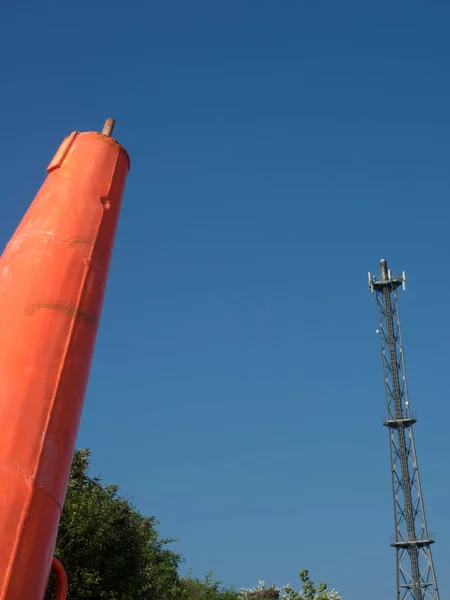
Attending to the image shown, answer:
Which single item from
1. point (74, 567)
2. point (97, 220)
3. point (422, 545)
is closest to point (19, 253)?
point (97, 220)

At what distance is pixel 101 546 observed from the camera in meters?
20.3

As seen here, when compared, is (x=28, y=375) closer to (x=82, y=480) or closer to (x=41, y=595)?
(x=41, y=595)

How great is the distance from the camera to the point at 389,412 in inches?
1906

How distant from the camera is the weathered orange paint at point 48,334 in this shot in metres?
3.91

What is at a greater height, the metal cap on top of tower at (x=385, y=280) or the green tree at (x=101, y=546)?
the metal cap on top of tower at (x=385, y=280)

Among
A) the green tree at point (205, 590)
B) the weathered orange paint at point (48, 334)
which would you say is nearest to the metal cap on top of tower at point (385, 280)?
the green tree at point (205, 590)

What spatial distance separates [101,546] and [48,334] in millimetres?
17533

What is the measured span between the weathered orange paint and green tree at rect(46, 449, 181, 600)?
49.0 feet

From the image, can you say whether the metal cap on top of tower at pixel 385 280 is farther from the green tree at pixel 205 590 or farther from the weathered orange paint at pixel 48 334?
the weathered orange paint at pixel 48 334

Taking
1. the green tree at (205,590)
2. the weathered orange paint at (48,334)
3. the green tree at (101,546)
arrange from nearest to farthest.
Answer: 1. the weathered orange paint at (48,334)
2. the green tree at (101,546)
3. the green tree at (205,590)

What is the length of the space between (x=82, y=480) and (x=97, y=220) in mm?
20023

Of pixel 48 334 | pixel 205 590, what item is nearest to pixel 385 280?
pixel 205 590

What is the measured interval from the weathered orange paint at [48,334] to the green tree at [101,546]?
14.9 m

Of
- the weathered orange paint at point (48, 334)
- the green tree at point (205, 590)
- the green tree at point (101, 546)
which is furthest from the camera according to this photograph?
the green tree at point (205, 590)
